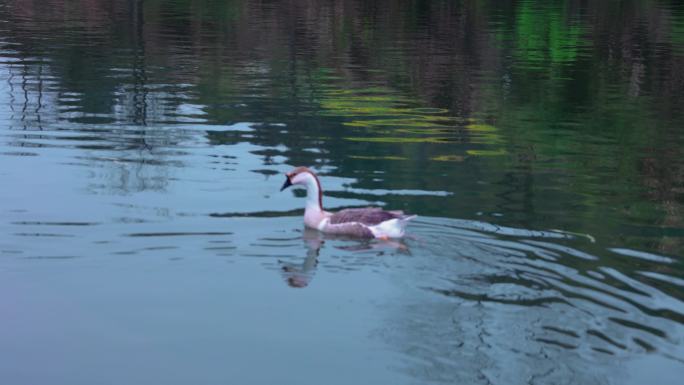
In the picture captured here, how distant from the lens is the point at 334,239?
16719 millimetres

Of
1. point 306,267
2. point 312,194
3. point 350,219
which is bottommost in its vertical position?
point 306,267

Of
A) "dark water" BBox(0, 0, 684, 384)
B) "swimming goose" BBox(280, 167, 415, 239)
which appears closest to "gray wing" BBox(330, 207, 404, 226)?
"swimming goose" BBox(280, 167, 415, 239)

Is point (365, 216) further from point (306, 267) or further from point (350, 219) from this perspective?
point (306, 267)

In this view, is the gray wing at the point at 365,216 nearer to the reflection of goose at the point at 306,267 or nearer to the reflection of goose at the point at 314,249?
the reflection of goose at the point at 314,249

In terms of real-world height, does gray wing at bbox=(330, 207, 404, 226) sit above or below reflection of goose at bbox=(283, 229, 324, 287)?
above

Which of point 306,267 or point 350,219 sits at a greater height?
point 350,219

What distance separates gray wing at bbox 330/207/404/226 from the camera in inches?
639

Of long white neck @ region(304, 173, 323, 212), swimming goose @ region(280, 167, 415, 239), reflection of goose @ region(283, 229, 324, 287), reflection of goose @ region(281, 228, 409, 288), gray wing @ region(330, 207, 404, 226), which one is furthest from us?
long white neck @ region(304, 173, 323, 212)

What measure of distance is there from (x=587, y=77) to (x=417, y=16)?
32080mm

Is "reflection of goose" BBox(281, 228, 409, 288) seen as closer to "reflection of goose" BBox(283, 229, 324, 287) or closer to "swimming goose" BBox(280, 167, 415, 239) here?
"reflection of goose" BBox(283, 229, 324, 287)

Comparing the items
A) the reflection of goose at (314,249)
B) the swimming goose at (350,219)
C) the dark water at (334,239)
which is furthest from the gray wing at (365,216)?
the dark water at (334,239)

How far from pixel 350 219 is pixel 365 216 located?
1.04 ft

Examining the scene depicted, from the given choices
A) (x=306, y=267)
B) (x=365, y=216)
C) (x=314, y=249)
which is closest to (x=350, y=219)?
(x=365, y=216)

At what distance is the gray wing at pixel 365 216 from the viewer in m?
16.2
